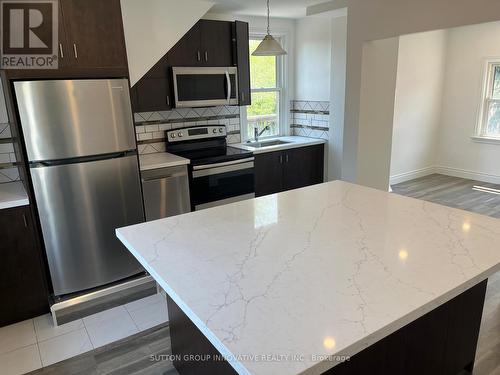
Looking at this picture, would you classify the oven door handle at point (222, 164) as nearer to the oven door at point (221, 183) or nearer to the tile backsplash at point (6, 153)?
the oven door at point (221, 183)

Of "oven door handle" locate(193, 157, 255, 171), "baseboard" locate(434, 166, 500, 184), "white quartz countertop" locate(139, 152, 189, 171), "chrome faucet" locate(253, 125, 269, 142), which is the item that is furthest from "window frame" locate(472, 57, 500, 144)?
"white quartz countertop" locate(139, 152, 189, 171)

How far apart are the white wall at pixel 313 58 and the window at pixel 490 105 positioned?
9.24ft

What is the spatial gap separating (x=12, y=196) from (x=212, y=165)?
1698 millimetres

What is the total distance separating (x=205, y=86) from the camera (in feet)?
12.3

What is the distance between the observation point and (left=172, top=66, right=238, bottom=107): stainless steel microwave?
3.60 m

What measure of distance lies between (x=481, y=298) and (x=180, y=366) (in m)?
1.59

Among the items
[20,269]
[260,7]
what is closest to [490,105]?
[260,7]

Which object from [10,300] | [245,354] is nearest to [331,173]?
[10,300]

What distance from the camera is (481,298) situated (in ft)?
5.96

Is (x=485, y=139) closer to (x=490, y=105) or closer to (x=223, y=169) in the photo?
(x=490, y=105)

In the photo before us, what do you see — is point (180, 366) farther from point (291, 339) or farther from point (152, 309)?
point (291, 339)

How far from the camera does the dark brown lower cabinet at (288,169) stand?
4164 mm

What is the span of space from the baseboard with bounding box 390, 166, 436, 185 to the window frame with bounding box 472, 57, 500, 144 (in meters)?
0.88
